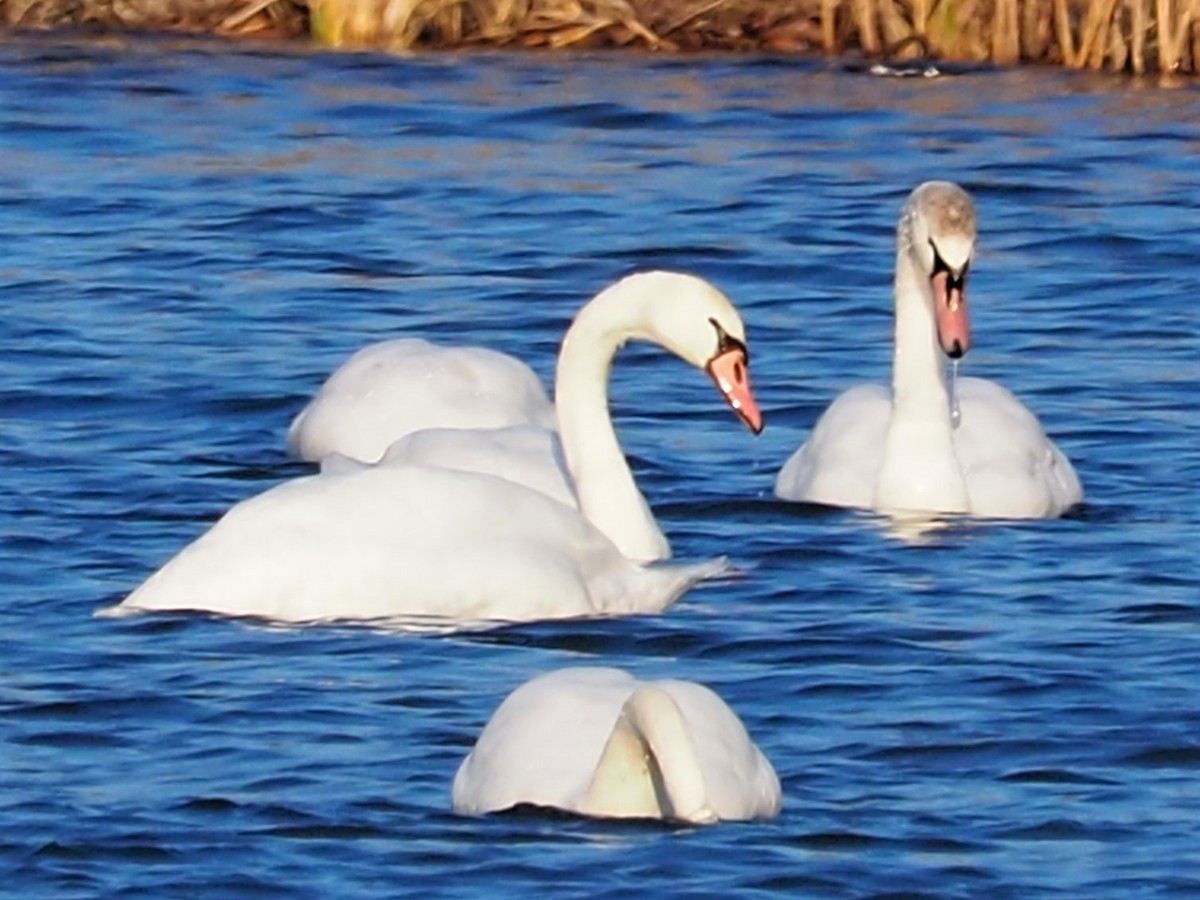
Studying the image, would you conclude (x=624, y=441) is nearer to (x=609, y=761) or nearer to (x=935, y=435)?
(x=935, y=435)

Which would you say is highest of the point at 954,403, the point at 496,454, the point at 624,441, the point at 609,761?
the point at 609,761

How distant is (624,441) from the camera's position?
1149cm

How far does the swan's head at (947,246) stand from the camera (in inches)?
414

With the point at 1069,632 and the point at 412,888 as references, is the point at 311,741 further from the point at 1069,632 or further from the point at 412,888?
the point at 1069,632

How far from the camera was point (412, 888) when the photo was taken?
6.68 m

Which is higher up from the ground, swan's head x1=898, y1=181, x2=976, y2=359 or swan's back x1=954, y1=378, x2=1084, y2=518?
swan's head x1=898, y1=181, x2=976, y2=359

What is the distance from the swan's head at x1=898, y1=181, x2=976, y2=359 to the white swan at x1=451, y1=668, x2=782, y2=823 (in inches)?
136

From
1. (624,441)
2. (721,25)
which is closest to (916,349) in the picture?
(624,441)

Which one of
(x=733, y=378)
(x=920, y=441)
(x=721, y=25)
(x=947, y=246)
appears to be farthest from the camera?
(x=721, y=25)

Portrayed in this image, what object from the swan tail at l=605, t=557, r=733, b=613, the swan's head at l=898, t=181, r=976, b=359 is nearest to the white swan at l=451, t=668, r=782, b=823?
the swan tail at l=605, t=557, r=733, b=613

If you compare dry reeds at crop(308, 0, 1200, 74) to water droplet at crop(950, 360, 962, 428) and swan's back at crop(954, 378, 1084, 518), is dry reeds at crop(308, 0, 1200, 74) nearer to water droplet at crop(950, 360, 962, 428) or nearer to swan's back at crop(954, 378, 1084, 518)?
water droplet at crop(950, 360, 962, 428)

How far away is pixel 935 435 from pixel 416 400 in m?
1.48

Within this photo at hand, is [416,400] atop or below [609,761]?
below

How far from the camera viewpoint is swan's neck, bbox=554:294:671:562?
9695 mm
